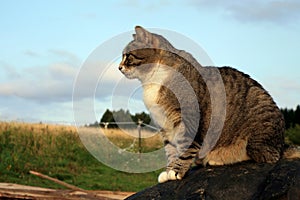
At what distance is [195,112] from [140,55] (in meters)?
0.84

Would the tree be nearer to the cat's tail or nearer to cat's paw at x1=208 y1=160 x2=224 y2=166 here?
the cat's tail

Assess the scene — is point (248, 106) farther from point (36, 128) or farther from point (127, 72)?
point (36, 128)

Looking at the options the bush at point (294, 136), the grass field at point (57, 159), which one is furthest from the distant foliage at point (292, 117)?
the grass field at point (57, 159)

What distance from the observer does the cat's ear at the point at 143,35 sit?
543 cm

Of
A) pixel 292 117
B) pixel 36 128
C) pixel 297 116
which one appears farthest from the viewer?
pixel 292 117

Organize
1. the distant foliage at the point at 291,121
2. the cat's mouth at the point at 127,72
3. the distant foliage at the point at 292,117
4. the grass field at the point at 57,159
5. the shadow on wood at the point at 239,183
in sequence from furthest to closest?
the distant foliage at the point at 292,117, the distant foliage at the point at 291,121, the grass field at the point at 57,159, the cat's mouth at the point at 127,72, the shadow on wood at the point at 239,183

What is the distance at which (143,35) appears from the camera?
17.8 ft

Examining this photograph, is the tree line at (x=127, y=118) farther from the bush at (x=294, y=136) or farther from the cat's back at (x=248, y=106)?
the bush at (x=294, y=136)

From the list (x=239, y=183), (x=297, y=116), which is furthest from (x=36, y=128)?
(x=239, y=183)

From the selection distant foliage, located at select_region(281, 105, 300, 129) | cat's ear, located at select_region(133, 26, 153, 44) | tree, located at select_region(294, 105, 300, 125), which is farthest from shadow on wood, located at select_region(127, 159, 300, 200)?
tree, located at select_region(294, 105, 300, 125)

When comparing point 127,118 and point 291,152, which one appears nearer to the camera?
point 291,152

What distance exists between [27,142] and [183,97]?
11016mm

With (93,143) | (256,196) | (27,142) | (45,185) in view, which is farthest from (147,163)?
(27,142)

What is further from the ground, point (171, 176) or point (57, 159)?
point (57, 159)
